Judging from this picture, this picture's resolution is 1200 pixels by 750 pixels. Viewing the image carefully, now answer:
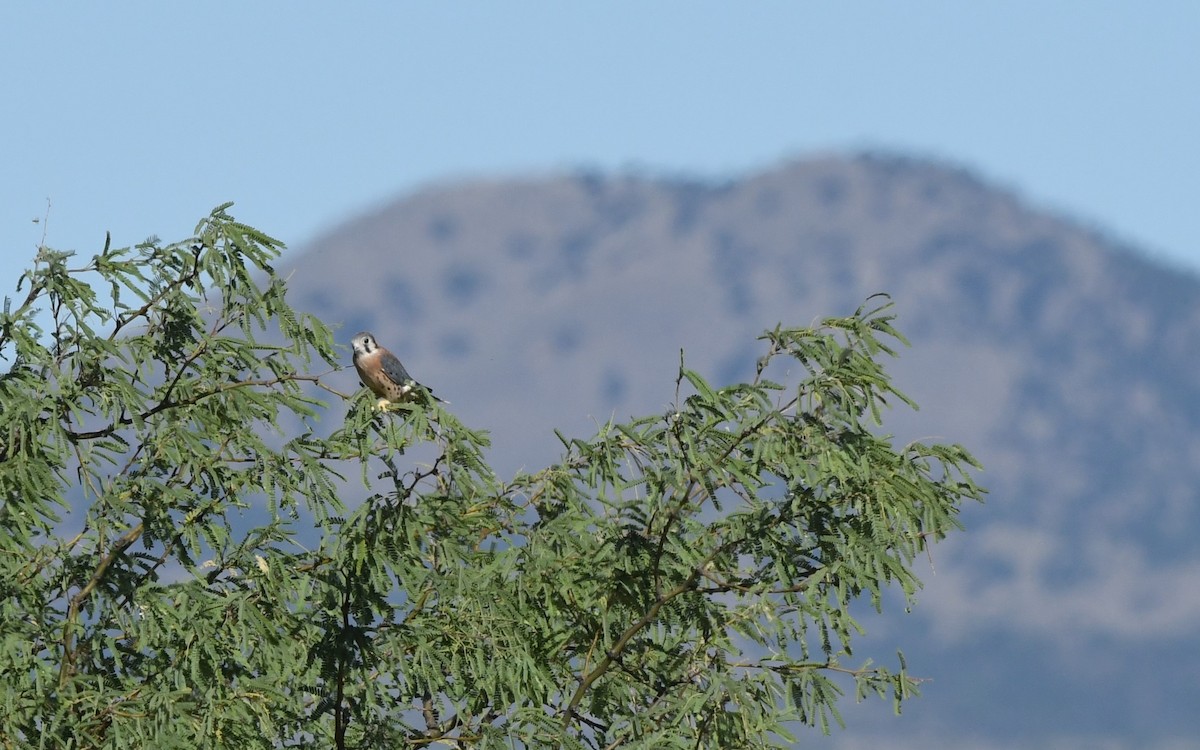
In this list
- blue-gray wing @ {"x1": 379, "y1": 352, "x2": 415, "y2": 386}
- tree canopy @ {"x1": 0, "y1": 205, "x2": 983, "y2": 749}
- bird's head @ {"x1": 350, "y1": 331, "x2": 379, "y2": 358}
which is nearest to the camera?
tree canopy @ {"x1": 0, "y1": 205, "x2": 983, "y2": 749}

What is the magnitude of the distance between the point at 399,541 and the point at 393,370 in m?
1.78

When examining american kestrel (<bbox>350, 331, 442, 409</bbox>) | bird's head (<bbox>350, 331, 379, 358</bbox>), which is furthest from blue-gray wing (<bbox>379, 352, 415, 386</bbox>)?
bird's head (<bbox>350, 331, 379, 358</bbox>)

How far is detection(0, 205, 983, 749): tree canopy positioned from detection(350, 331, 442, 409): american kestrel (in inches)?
14.0

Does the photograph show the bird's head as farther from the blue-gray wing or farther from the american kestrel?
the blue-gray wing

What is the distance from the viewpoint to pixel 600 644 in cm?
1523

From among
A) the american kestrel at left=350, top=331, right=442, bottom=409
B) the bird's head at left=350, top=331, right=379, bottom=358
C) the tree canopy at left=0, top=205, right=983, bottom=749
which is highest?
the bird's head at left=350, top=331, right=379, bottom=358

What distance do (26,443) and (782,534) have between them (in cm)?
542

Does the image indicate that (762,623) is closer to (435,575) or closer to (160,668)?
(435,575)

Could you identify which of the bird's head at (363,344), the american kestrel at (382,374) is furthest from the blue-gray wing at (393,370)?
the bird's head at (363,344)

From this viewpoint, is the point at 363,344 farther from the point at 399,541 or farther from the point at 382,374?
the point at 399,541

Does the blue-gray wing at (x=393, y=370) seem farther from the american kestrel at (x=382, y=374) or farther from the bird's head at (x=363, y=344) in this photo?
the bird's head at (x=363, y=344)

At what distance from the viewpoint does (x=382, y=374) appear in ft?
48.3

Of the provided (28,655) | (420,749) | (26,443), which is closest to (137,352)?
(26,443)

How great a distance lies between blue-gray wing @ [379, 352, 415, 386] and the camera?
14562mm
